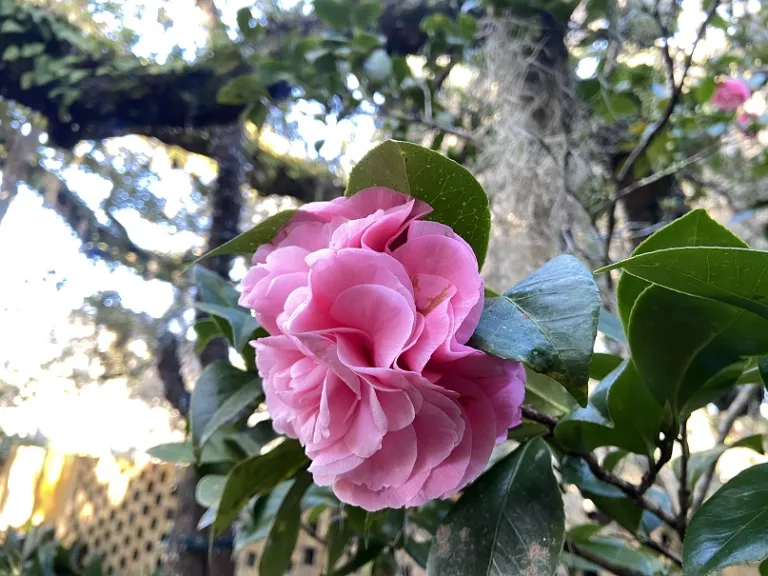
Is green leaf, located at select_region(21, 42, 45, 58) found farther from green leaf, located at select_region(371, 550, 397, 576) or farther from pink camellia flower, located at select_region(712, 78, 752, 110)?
pink camellia flower, located at select_region(712, 78, 752, 110)

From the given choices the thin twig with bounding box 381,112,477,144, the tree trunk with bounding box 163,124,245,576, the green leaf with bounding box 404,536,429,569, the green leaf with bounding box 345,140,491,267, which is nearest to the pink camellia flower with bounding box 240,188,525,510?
the green leaf with bounding box 345,140,491,267

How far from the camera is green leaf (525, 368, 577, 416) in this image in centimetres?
42

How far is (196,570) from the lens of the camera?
3.23 feet

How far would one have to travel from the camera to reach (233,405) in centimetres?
44

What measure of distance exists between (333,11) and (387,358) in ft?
3.26

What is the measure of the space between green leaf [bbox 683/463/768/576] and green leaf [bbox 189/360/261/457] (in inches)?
12.6

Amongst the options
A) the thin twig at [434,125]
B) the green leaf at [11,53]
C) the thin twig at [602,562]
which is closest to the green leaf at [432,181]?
the thin twig at [602,562]

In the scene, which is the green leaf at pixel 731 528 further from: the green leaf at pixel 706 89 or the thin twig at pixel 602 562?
the green leaf at pixel 706 89

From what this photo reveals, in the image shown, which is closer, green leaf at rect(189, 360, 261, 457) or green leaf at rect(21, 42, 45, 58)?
green leaf at rect(189, 360, 261, 457)

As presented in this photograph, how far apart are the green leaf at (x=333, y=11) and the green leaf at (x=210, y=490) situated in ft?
2.82

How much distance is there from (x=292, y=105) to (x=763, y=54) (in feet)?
3.67

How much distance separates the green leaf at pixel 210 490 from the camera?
62 cm

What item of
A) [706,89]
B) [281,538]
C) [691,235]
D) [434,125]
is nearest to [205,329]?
[281,538]

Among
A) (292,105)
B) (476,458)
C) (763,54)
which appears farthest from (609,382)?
(763,54)
